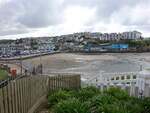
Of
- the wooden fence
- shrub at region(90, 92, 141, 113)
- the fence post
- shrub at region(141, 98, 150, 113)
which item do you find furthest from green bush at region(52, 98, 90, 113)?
the fence post

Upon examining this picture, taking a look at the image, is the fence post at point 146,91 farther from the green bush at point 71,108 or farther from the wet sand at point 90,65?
the wet sand at point 90,65

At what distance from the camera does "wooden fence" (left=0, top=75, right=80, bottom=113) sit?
2707 mm

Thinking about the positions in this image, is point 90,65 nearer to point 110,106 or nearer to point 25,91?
point 25,91

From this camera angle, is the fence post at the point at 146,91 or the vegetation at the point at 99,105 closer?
the vegetation at the point at 99,105

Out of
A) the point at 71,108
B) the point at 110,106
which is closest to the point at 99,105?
the point at 110,106

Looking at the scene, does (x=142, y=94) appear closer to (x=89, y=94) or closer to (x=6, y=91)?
(x=89, y=94)

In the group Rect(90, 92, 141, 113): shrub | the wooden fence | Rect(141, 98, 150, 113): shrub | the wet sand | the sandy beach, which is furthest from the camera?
the sandy beach

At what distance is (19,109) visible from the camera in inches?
126

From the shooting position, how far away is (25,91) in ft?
11.6

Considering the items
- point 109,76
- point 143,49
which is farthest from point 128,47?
point 109,76

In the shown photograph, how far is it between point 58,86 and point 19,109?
2.58 meters

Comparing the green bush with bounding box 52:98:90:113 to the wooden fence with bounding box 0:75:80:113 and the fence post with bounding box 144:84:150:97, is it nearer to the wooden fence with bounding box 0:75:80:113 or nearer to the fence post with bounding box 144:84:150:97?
the wooden fence with bounding box 0:75:80:113

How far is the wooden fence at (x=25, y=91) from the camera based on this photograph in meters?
2.71

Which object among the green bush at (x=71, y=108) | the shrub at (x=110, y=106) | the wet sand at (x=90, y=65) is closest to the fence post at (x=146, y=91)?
the shrub at (x=110, y=106)
